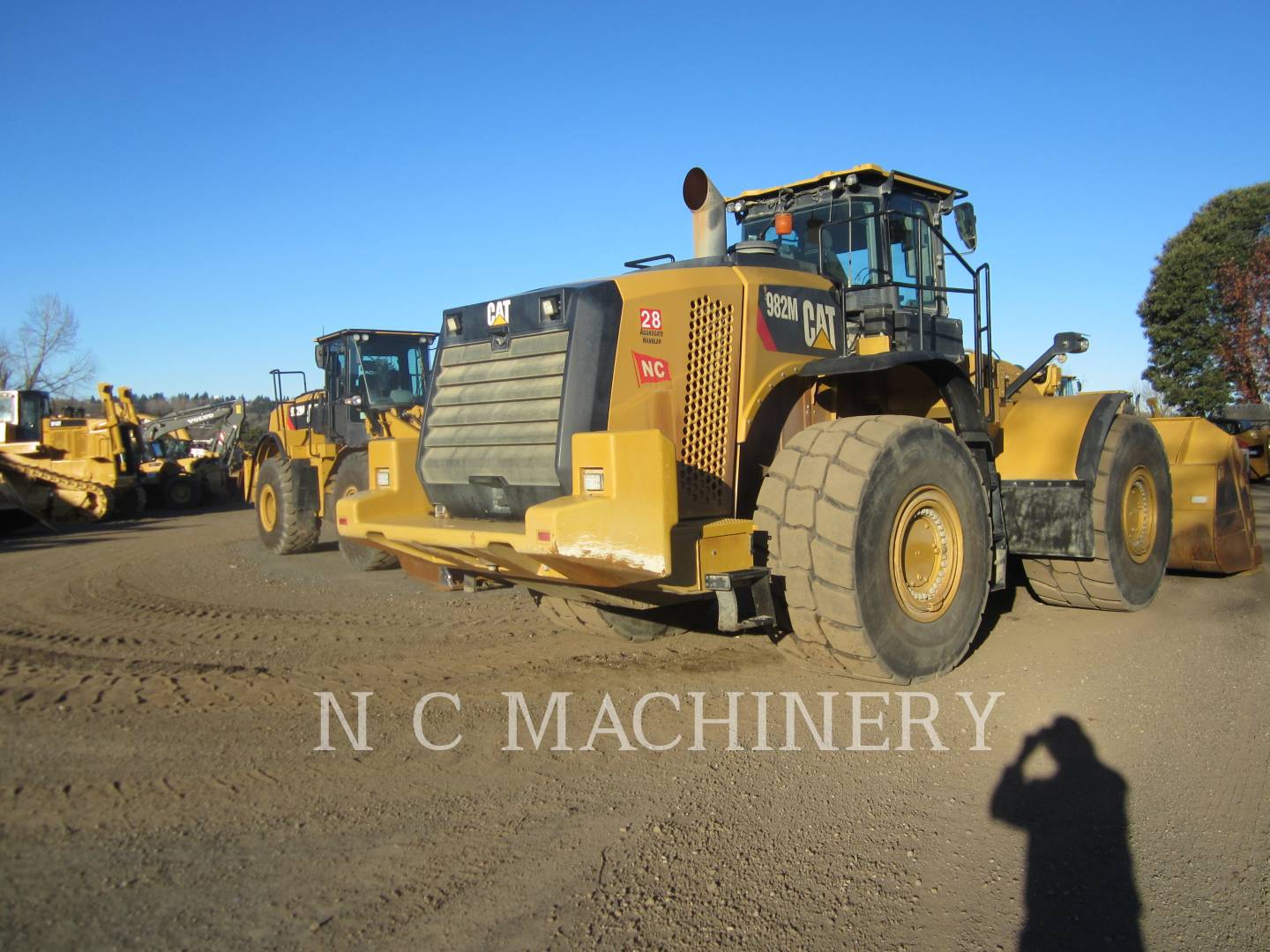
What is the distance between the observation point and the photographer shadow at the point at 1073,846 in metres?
2.78

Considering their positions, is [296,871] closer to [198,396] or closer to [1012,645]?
[1012,645]

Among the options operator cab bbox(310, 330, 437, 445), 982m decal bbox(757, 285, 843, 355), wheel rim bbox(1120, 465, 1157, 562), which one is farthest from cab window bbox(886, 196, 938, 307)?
operator cab bbox(310, 330, 437, 445)

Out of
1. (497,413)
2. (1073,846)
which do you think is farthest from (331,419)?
(1073,846)

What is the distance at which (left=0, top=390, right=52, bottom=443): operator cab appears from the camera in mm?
22781

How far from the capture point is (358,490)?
10.3 metres

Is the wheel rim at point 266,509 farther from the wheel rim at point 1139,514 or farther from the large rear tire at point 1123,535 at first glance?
the wheel rim at point 1139,514

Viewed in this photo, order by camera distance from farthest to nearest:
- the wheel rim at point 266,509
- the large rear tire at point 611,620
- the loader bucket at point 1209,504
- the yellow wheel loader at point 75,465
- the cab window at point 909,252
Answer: the yellow wheel loader at point 75,465 → the wheel rim at point 266,509 → the loader bucket at point 1209,504 → the cab window at point 909,252 → the large rear tire at point 611,620

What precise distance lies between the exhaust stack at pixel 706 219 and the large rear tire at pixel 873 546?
1466 mm

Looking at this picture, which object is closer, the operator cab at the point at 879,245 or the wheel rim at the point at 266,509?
the operator cab at the point at 879,245

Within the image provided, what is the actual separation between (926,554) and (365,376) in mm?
9145

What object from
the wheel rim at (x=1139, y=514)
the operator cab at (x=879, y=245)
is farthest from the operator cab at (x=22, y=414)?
the wheel rim at (x=1139, y=514)

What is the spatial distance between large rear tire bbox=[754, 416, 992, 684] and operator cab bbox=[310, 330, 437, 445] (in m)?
8.37

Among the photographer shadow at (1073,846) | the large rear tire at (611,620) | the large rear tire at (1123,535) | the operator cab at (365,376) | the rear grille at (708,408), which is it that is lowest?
the photographer shadow at (1073,846)

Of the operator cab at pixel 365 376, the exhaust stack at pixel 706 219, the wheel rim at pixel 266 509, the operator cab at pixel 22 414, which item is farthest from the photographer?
the operator cab at pixel 22 414
